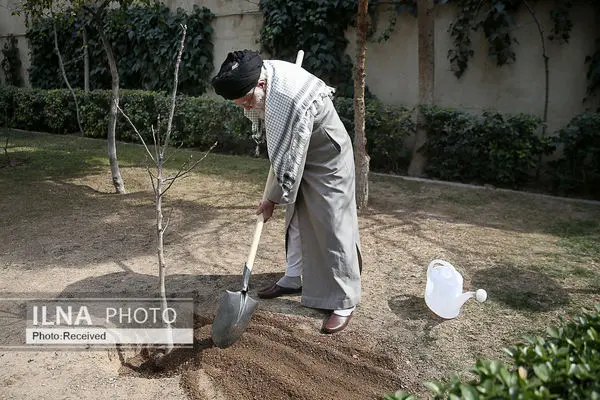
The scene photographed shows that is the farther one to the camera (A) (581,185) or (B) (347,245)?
(A) (581,185)

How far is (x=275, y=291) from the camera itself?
356cm

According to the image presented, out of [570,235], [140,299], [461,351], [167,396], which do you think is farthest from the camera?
[570,235]

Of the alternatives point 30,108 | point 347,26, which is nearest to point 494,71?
point 347,26

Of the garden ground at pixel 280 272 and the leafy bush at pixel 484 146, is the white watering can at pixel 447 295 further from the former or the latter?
the leafy bush at pixel 484 146

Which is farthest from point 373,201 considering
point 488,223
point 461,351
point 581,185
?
point 461,351

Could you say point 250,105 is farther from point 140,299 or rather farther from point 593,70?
point 593,70

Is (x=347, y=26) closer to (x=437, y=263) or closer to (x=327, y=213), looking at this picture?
(x=437, y=263)

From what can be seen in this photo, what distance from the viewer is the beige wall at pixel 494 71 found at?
685cm

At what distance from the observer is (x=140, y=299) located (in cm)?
355

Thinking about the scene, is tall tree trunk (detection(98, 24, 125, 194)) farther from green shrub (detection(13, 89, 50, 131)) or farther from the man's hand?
green shrub (detection(13, 89, 50, 131))

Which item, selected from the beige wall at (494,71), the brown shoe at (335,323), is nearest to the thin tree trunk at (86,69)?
the beige wall at (494,71)

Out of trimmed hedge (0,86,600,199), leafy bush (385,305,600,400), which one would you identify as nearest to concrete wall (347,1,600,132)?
trimmed hedge (0,86,600,199)

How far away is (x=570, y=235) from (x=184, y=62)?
8.42 m

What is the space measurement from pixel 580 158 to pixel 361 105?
283 centimetres
